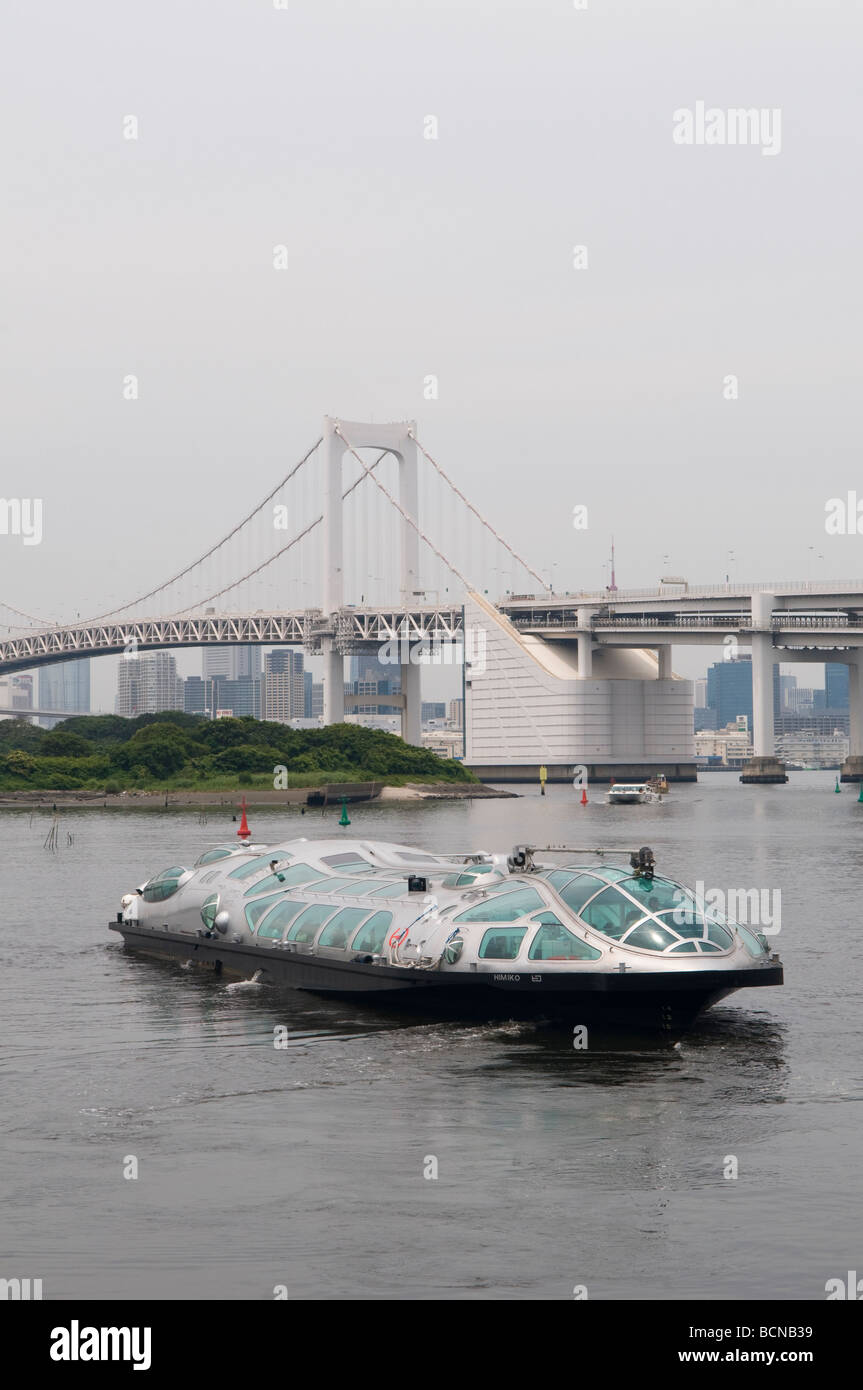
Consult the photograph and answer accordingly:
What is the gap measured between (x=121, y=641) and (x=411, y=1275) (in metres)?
166

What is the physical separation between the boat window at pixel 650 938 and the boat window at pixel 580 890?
0.86 m

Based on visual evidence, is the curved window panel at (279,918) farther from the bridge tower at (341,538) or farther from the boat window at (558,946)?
the bridge tower at (341,538)

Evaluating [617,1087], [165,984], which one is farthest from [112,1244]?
[165,984]

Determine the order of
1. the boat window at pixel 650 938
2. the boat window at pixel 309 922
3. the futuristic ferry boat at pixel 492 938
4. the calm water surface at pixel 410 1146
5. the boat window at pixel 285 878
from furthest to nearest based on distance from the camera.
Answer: the boat window at pixel 285 878 < the boat window at pixel 309 922 < the boat window at pixel 650 938 < the futuristic ferry boat at pixel 492 938 < the calm water surface at pixel 410 1146

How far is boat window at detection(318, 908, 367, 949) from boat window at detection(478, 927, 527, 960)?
3.61m

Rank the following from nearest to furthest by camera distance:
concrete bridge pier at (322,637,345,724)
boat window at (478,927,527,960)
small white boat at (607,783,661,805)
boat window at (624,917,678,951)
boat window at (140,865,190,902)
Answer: boat window at (624,917,678,951) < boat window at (478,927,527,960) < boat window at (140,865,190,902) < small white boat at (607,783,661,805) < concrete bridge pier at (322,637,345,724)

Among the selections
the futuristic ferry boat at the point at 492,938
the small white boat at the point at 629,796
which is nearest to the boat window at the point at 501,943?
the futuristic ferry boat at the point at 492,938

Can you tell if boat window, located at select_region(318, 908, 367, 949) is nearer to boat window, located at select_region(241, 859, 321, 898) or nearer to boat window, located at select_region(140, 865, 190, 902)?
boat window, located at select_region(241, 859, 321, 898)

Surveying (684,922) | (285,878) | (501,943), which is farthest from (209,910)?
(684,922)

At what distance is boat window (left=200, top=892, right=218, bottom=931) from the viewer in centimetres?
3144

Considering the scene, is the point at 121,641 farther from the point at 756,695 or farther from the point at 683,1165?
the point at 683,1165

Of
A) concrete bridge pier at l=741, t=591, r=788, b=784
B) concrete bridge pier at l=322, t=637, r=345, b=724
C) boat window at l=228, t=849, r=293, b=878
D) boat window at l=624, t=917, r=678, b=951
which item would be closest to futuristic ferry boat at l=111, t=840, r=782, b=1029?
boat window at l=624, t=917, r=678, b=951

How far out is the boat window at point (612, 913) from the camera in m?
23.2
